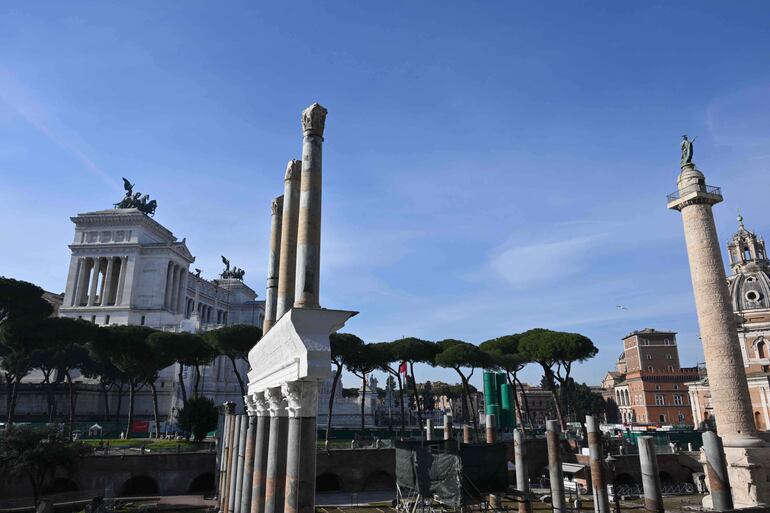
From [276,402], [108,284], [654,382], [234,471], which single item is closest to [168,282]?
[108,284]

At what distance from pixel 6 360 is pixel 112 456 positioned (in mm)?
23450

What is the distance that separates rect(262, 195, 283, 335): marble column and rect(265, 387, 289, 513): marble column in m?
4.31

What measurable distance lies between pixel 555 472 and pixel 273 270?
13.4m

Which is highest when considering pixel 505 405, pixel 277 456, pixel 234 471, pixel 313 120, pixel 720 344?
pixel 313 120

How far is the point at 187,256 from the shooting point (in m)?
75.9

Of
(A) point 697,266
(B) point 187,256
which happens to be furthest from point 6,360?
(A) point 697,266

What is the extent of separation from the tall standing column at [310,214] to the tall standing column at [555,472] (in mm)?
14143

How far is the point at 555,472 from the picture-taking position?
67.2ft

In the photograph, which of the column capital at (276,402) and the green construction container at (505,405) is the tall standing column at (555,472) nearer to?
the column capital at (276,402)

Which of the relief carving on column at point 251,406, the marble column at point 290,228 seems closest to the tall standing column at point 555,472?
the relief carving on column at point 251,406

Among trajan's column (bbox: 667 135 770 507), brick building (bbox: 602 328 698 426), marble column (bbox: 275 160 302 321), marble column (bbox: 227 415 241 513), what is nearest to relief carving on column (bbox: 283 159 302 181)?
marble column (bbox: 275 160 302 321)

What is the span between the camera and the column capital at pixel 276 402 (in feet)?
36.9

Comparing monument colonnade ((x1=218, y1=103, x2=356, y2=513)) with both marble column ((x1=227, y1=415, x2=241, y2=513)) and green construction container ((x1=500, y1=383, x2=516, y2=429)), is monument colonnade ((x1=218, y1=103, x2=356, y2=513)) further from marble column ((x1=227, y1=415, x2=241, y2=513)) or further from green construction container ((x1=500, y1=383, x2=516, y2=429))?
green construction container ((x1=500, y1=383, x2=516, y2=429))

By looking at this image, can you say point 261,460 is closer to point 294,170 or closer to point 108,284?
point 294,170
